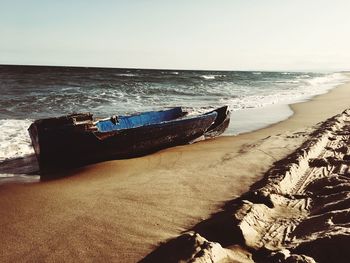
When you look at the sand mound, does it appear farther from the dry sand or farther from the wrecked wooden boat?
the wrecked wooden boat

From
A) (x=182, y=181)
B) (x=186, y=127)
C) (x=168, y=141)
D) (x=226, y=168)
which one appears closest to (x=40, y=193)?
(x=182, y=181)

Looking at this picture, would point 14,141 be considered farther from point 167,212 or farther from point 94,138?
point 167,212

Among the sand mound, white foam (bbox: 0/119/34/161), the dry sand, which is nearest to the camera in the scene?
the sand mound

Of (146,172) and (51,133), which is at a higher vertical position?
(51,133)

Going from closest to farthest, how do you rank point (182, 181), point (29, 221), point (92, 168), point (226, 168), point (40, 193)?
point (29, 221) < point (40, 193) < point (182, 181) < point (226, 168) < point (92, 168)

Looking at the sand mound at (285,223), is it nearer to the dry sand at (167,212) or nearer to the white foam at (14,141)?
the dry sand at (167,212)

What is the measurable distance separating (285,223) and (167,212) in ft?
4.18

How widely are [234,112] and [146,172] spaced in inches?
334

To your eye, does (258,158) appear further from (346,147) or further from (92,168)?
(92,168)

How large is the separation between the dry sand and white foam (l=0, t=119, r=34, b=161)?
204cm

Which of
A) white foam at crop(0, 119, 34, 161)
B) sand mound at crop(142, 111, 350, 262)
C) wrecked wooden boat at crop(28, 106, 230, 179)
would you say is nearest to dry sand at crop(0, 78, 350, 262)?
sand mound at crop(142, 111, 350, 262)

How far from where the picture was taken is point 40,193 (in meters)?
4.94

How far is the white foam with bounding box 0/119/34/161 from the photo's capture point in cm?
748

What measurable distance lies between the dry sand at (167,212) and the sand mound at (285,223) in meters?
0.01
